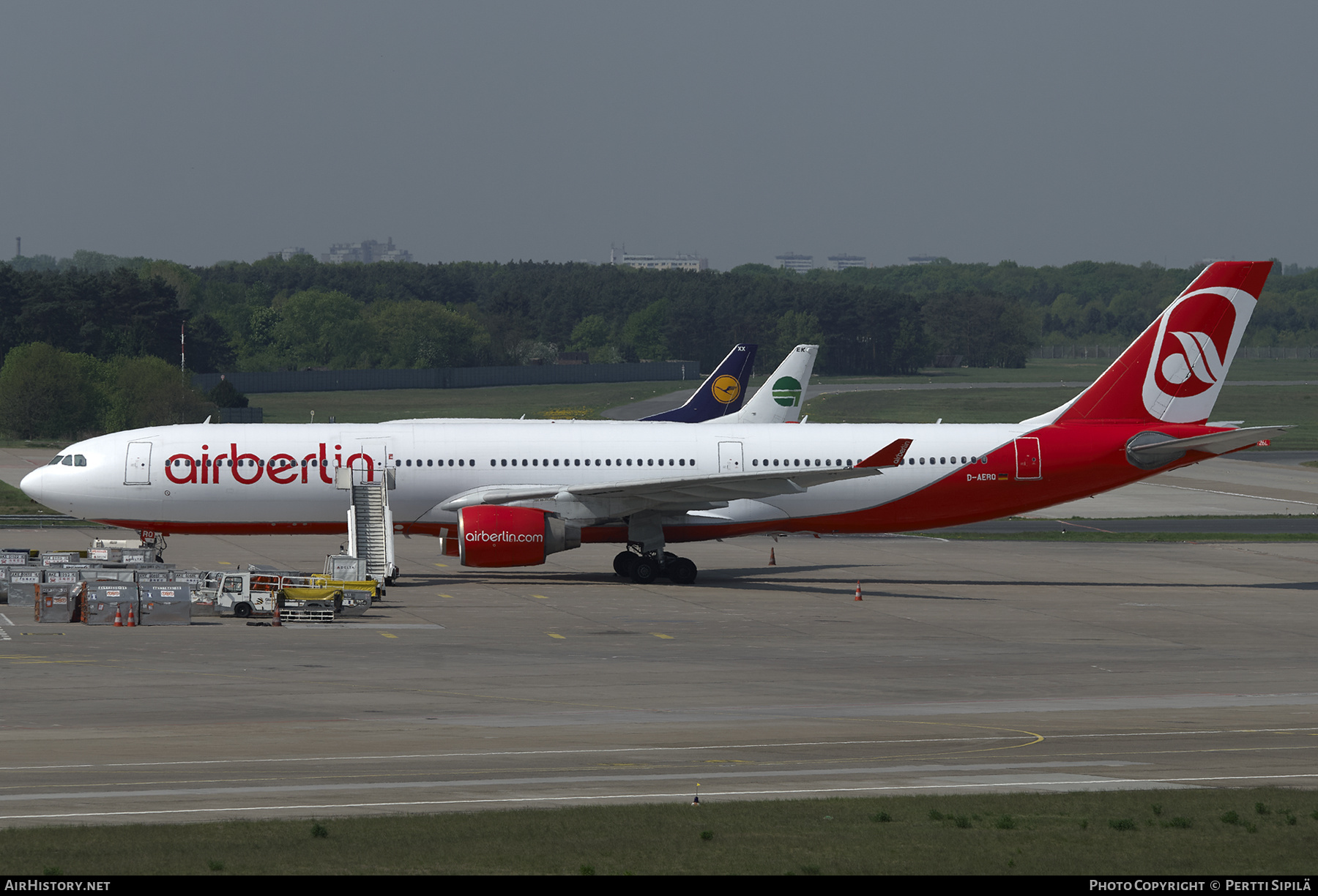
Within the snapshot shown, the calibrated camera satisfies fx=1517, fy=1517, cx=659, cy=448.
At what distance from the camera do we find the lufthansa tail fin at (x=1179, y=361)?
44.5 meters

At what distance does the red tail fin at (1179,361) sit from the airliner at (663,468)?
0.16ft

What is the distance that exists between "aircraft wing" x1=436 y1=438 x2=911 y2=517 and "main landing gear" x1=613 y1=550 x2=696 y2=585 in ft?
5.02

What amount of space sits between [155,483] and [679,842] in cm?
3016

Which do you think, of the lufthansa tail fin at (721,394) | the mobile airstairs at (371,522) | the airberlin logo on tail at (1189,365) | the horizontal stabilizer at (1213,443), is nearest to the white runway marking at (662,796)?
the horizontal stabilizer at (1213,443)

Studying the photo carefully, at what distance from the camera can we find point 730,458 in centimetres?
4388

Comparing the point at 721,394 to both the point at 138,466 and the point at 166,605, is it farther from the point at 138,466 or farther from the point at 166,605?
the point at 166,605

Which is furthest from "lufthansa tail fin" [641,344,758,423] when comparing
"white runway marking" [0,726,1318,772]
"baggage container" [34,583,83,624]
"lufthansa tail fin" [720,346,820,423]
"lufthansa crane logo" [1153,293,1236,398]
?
"white runway marking" [0,726,1318,772]

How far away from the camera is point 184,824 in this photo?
1617cm

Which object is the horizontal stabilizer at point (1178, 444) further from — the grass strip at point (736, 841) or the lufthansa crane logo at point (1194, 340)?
the grass strip at point (736, 841)

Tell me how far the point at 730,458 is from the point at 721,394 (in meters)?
26.7

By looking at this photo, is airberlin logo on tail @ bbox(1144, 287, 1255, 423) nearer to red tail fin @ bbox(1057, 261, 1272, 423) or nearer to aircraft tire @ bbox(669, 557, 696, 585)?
red tail fin @ bbox(1057, 261, 1272, 423)

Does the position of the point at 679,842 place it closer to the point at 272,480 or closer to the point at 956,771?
the point at 956,771

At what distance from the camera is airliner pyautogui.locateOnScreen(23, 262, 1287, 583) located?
4194cm

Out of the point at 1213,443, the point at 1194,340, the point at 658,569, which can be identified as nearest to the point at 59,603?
the point at 658,569
